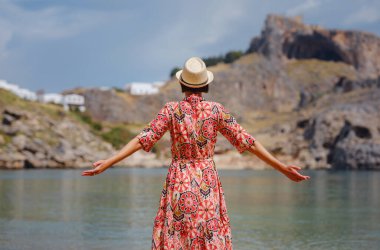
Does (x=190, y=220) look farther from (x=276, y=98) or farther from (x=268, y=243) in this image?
(x=276, y=98)

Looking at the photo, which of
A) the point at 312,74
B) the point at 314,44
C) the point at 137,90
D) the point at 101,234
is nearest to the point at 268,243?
the point at 101,234

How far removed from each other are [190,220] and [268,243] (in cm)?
969

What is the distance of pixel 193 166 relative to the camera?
248 inches

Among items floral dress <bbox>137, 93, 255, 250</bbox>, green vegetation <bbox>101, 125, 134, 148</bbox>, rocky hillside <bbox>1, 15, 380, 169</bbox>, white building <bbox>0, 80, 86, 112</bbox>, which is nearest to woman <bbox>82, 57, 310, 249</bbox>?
floral dress <bbox>137, 93, 255, 250</bbox>

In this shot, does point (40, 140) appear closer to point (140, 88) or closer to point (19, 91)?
point (19, 91)

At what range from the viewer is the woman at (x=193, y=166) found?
20.4 feet

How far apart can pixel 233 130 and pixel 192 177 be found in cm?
66

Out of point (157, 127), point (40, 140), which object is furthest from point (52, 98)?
point (157, 127)

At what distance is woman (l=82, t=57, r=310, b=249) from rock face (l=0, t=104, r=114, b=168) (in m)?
76.5

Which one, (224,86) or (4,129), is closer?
(4,129)

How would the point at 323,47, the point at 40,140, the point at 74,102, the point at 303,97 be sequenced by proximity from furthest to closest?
1. the point at 323,47
2. the point at 303,97
3. the point at 74,102
4. the point at 40,140

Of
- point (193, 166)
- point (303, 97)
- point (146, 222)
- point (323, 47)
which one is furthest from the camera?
point (323, 47)

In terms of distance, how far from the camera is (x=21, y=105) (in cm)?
9656

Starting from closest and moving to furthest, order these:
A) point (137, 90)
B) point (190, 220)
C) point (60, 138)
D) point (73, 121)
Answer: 1. point (190, 220)
2. point (60, 138)
3. point (73, 121)
4. point (137, 90)
